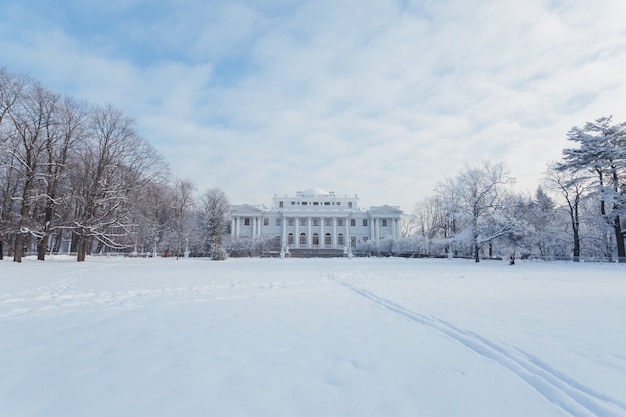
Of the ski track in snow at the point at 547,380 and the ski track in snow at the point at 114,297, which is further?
the ski track in snow at the point at 114,297

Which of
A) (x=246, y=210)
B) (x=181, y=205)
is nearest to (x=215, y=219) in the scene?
(x=181, y=205)

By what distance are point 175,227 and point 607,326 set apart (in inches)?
1799

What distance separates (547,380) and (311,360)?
2.42m

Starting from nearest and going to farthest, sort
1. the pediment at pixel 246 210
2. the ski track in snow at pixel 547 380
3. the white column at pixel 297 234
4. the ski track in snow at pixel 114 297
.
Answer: the ski track in snow at pixel 547 380, the ski track in snow at pixel 114 297, the pediment at pixel 246 210, the white column at pixel 297 234

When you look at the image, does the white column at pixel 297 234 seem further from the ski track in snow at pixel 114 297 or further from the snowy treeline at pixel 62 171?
the ski track in snow at pixel 114 297

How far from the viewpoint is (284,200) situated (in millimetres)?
64188

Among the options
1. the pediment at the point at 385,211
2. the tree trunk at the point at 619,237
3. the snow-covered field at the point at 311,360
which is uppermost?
the pediment at the point at 385,211

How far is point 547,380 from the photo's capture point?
10.8 feet

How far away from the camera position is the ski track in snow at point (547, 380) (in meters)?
2.75

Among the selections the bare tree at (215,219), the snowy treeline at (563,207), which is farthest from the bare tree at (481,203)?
the bare tree at (215,219)

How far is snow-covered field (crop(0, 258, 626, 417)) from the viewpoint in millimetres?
2801

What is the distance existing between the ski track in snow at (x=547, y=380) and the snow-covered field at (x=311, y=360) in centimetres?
1

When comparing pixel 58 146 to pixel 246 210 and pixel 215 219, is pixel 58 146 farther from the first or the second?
pixel 246 210

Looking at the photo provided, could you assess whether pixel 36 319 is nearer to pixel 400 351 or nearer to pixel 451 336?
pixel 400 351
